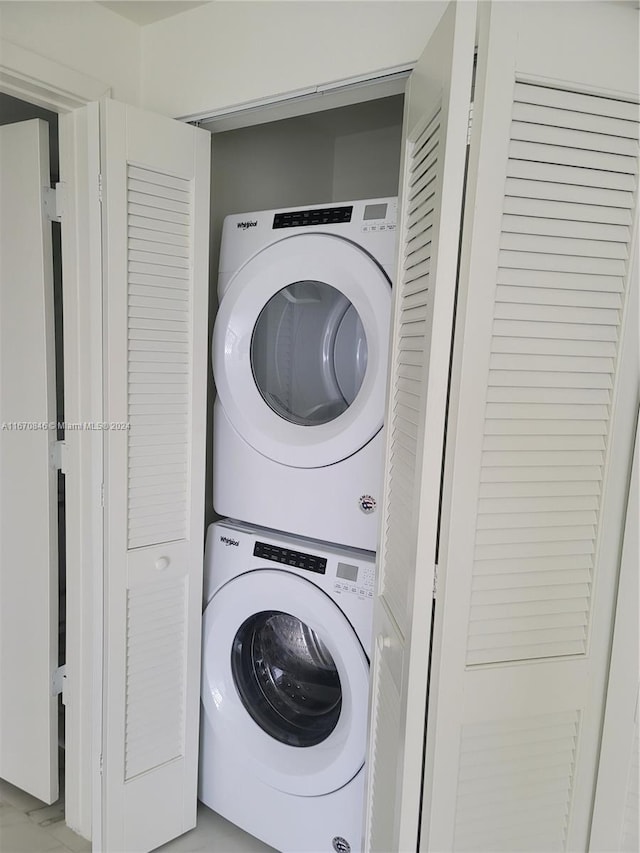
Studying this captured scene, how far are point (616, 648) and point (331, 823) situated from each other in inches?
38.7

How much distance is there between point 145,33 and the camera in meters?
1.66

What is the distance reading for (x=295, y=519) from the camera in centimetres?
162

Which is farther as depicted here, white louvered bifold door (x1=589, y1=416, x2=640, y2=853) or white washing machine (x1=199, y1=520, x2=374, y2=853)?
white washing machine (x1=199, y1=520, x2=374, y2=853)

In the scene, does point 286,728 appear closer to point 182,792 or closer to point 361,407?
point 182,792

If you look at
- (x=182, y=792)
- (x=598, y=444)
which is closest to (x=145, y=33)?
(x=598, y=444)

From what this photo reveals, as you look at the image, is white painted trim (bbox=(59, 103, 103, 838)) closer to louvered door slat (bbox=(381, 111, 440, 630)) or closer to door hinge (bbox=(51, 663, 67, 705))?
door hinge (bbox=(51, 663, 67, 705))

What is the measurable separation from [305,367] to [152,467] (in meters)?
0.49

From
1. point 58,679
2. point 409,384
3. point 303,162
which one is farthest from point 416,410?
point 303,162

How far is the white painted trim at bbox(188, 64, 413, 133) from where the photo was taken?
4.39 ft

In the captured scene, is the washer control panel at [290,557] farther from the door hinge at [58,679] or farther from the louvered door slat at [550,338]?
the door hinge at [58,679]

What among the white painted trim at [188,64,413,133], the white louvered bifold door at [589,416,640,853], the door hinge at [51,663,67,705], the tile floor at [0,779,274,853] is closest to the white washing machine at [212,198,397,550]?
the white painted trim at [188,64,413,133]

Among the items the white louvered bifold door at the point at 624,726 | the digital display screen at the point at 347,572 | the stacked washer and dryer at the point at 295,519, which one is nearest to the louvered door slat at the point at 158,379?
the stacked washer and dryer at the point at 295,519

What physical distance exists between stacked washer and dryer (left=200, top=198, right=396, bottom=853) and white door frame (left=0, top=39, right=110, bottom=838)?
33 cm

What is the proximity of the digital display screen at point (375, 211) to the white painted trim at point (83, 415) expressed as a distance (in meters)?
0.65
